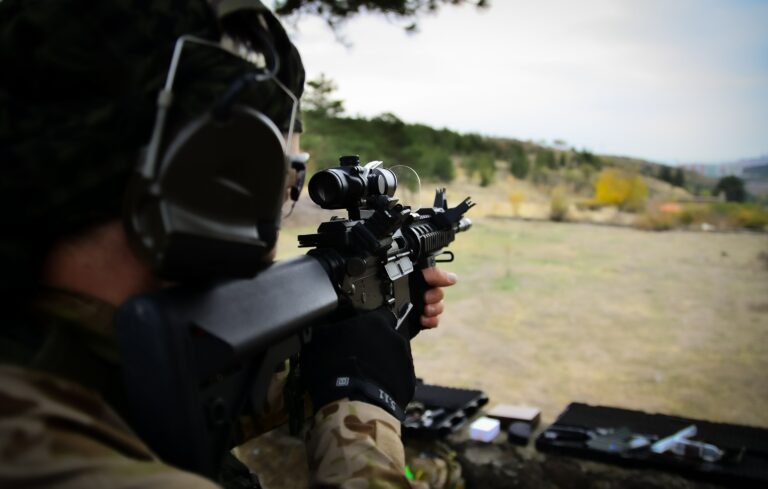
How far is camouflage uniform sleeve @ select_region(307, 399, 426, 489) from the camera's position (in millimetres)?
1400

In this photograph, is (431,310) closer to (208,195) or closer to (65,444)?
(208,195)

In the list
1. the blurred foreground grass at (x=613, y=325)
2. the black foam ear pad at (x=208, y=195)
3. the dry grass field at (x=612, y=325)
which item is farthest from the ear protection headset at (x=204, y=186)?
the blurred foreground grass at (x=613, y=325)

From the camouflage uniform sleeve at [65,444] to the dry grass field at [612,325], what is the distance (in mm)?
2332

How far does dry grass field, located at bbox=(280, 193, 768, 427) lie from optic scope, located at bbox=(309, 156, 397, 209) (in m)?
1.11

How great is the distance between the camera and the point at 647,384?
15.8 ft

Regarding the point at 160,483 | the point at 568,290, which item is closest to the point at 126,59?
the point at 160,483

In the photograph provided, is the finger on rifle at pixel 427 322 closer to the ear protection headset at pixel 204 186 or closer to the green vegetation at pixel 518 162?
the ear protection headset at pixel 204 186

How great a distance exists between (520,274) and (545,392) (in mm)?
3201

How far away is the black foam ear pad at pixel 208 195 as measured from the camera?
94 centimetres

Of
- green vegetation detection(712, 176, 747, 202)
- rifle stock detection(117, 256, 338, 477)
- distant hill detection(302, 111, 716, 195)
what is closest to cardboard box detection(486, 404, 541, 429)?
distant hill detection(302, 111, 716, 195)

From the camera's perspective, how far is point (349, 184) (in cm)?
201

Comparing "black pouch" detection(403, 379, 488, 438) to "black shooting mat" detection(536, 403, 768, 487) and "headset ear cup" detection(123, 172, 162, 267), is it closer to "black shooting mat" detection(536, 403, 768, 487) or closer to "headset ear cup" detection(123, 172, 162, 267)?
"black shooting mat" detection(536, 403, 768, 487)

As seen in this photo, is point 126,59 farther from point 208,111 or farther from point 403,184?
point 403,184

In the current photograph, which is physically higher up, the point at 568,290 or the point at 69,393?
the point at 69,393
